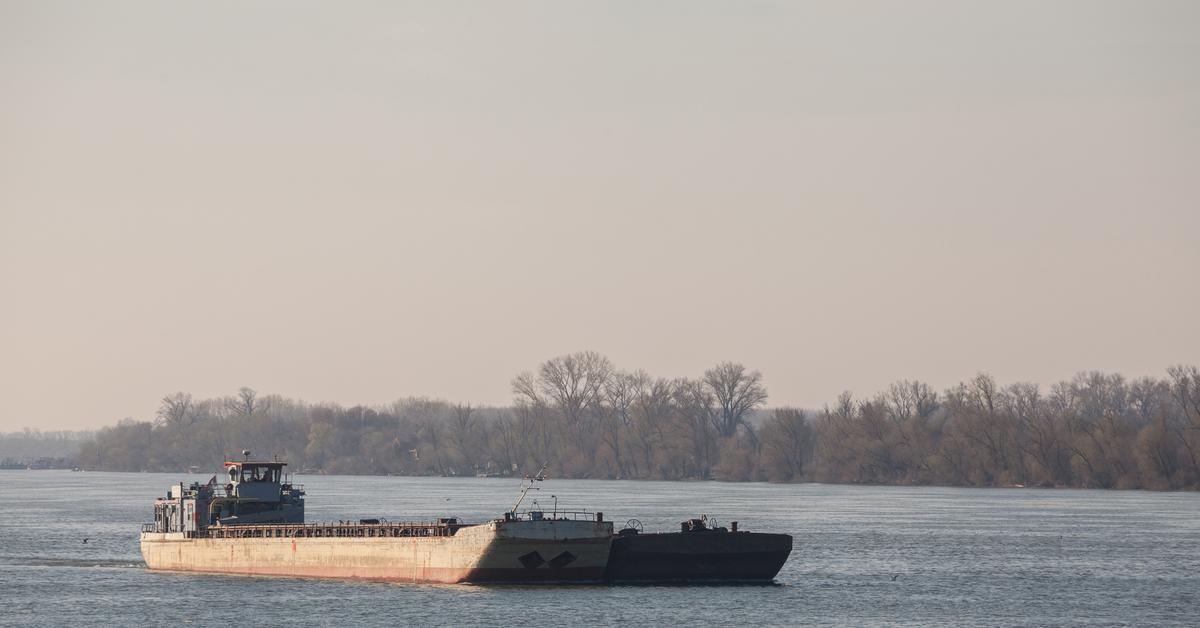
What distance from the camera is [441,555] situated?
77312 mm

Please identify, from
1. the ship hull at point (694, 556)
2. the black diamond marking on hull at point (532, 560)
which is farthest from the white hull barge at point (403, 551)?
the ship hull at point (694, 556)

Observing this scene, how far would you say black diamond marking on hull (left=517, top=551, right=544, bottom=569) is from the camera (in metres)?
74.8

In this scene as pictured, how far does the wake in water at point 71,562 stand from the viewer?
94506 mm

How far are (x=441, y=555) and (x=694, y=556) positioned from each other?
40.1 feet

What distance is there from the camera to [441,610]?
69.6 meters

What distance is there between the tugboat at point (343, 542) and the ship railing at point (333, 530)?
0.05m

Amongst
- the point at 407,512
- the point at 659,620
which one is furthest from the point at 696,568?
the point at 407,512

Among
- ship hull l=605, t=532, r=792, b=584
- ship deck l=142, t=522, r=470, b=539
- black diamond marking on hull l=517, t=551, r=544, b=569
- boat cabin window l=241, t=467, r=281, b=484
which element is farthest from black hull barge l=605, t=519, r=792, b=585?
boat cabin window l=241, t=467, r=281, b=484

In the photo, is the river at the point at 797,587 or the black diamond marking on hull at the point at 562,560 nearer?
the river at the point at 797,587

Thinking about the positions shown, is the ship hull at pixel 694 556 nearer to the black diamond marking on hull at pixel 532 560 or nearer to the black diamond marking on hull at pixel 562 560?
the black diamond marking on hull at pixel 562 560

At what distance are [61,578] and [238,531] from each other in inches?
384

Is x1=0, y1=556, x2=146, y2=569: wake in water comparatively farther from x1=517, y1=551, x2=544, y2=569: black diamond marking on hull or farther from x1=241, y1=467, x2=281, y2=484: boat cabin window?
x1=517, y1=551, x2=544, y2=569: black diamond marking on hull

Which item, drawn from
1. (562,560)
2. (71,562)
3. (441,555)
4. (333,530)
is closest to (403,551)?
(441,555)

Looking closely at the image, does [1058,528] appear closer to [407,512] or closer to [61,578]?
[407,512]
